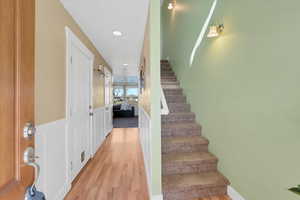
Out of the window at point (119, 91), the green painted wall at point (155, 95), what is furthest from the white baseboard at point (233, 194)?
the window at point (119, 91)

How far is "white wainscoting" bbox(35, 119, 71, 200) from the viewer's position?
139 centimetres

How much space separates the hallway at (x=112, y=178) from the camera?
1843 millimetres

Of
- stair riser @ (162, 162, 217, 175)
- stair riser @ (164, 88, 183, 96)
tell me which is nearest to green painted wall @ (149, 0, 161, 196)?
stair riser @ (162, 162, 217, 175)

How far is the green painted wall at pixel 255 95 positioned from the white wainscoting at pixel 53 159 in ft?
6.79

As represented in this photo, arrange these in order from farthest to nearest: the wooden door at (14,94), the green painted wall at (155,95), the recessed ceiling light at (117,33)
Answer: the recessed ceiling light at (117,33), the green painted wall at (155,95), the wooden door at (14,94)

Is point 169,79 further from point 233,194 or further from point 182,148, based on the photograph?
point 233,194

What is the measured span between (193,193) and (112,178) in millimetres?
1211

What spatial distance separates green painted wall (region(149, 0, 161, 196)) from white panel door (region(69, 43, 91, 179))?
1.24m

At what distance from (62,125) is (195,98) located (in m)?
2.22

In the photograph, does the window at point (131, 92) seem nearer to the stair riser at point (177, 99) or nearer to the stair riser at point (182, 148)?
the stair riser at point (177, 99)

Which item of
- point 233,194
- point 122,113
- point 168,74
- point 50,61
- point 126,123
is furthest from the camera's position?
point 122,113

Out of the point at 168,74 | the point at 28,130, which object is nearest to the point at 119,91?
the point at 168,74

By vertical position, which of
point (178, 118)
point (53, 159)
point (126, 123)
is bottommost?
point (126, 123)

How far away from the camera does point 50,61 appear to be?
1572 mm
